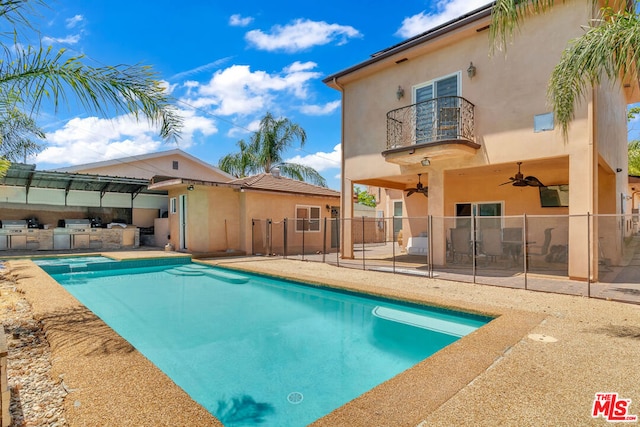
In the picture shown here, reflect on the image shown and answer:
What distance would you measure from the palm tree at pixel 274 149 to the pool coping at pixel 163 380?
21818mm

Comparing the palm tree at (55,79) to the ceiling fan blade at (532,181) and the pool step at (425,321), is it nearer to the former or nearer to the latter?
the pool step at (425,321)

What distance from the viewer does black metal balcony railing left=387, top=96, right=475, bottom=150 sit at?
10.6m

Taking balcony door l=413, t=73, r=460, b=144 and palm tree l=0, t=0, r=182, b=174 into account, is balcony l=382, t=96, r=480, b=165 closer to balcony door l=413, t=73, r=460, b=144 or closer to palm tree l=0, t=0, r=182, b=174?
balcony door l=413, t=73, r=460, b=144

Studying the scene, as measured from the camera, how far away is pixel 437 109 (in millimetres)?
11133

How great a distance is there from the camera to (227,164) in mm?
28828

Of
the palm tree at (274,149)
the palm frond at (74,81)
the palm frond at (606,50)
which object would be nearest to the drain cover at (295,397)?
the palm frond at (74,81)

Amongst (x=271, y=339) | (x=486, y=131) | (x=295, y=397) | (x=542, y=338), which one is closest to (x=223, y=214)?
(x=271, y=339)

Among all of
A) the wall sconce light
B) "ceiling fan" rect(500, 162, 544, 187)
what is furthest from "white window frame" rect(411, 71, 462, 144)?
"ceiling fan" rect(500, 162, 544, 187)

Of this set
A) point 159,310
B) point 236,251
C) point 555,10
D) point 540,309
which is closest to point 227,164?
point 236,251

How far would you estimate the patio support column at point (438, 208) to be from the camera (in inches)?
452

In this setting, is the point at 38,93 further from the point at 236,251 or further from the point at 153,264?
Result: the point at 236,251

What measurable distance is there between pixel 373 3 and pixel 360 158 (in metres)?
6.23

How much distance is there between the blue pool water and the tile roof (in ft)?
24.2

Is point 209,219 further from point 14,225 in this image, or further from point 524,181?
point 524,181
